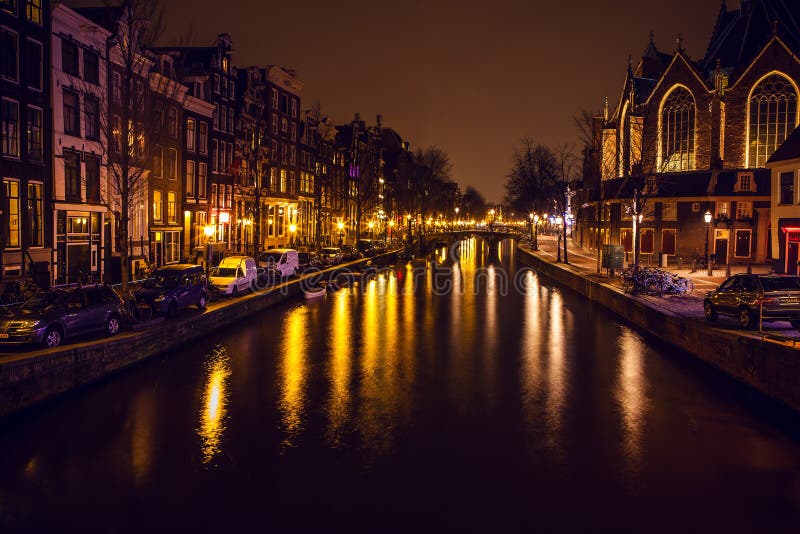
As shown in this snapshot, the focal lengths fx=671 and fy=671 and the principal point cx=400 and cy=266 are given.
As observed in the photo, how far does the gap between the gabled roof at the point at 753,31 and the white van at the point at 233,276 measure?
158ft

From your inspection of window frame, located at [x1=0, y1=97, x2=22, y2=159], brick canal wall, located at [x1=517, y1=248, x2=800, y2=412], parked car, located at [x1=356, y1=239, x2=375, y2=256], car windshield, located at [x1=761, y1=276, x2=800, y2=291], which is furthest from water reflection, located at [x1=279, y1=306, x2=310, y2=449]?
parked car, located at [x1=356, y1=239, x2=375, y2=256]

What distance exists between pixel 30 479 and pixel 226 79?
48141 millimetres

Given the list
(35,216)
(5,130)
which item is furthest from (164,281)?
(5,130)

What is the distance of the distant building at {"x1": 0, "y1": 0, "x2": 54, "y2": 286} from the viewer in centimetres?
2853

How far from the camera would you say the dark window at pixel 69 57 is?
32.7 metres

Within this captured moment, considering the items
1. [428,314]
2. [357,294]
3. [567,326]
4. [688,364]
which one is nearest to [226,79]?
[357,294]

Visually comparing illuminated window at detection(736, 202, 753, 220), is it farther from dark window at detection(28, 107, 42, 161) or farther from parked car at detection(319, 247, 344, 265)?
dark window at detection(28, 107, 42, 161)

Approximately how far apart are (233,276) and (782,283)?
22.1 m

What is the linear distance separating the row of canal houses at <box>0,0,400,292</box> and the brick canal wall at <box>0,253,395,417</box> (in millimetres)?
3944

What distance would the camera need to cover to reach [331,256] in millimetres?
52938

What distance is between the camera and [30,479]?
Answer: 11.1 m

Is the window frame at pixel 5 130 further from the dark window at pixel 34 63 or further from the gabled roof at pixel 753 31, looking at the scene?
the gabled roof at pixel 753 31

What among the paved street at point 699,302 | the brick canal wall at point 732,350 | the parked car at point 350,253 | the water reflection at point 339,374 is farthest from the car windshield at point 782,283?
the parked car at point 350,253

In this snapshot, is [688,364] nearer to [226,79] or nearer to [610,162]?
[226,79]
